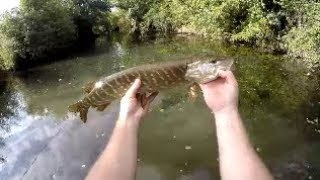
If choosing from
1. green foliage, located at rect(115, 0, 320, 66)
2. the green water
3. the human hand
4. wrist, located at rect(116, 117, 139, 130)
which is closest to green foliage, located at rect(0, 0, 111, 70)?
the green water

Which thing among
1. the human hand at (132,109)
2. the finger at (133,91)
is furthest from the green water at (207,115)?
the human hand at (132,109)

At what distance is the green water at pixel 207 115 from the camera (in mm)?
8781

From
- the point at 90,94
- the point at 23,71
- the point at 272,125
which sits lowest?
the point at 23,71

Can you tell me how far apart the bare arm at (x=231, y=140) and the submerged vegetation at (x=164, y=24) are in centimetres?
1460

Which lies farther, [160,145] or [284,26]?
[284,26]

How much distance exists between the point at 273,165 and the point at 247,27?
14.4 metres

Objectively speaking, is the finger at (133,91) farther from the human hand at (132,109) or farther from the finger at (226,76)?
the finger at (226,76)

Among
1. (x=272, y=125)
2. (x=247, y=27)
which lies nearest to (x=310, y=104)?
→ (x=272, y=125)

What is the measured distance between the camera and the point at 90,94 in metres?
3.79

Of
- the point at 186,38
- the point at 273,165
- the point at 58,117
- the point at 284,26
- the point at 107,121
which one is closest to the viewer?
the point at 273,165

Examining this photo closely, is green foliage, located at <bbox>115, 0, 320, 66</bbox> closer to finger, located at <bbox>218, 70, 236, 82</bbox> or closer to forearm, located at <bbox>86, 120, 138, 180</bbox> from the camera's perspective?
finger, located at <bbox>218, 70, 236, 82</bbox>

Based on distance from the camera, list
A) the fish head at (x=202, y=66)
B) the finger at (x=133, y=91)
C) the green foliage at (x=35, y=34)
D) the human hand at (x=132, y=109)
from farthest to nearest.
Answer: the green foliage at (x=35, y=34) → the fish head at (x=202, y=66) → the finger at (x=133, y=91) → the human hand at (x=132, y=109)

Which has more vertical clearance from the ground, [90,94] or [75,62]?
[90,94]

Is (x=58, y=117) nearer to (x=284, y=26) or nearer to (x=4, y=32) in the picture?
(x=284, y=26)
